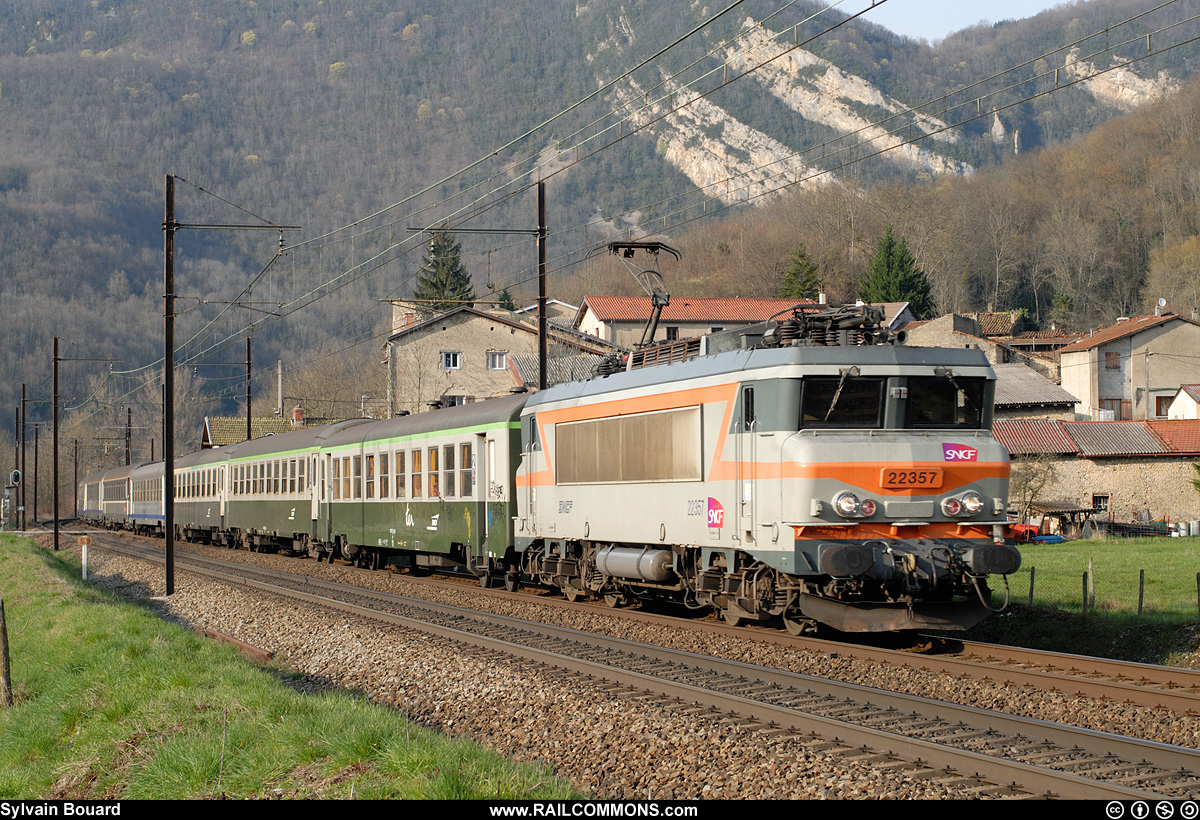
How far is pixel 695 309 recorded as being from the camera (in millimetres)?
89188

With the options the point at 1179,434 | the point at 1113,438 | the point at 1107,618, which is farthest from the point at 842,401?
the point at 1179,434

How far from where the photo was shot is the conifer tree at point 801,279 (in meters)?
94.8

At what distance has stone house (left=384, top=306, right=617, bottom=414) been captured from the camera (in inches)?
2761

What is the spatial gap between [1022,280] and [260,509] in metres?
87.3

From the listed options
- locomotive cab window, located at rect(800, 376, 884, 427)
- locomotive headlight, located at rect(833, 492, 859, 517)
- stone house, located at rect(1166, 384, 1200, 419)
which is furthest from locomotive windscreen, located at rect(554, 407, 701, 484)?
stone house, located at rect(1166, 384, 1200, 419)

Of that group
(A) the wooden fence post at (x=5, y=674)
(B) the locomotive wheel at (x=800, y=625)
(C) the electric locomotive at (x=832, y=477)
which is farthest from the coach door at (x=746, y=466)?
(A) the wooden fence post at (x=5, y=674)

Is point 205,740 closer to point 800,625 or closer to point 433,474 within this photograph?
point 800,625

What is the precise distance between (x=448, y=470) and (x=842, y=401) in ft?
37.1

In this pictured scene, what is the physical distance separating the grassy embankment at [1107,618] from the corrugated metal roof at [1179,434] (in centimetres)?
2816

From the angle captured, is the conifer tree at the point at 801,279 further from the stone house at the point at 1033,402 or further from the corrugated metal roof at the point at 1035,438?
the corrugated metal roof at the point at 1035,438

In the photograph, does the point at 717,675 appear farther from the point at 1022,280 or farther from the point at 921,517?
the point at 1022,280

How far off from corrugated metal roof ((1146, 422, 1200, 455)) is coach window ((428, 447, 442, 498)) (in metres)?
40.9

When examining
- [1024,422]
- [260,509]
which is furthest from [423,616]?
[1024,422]

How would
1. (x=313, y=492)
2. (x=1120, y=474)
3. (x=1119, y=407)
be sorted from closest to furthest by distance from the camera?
(x=313, y=492)
(x=1120, y=474)
(x=1119, y=407)
